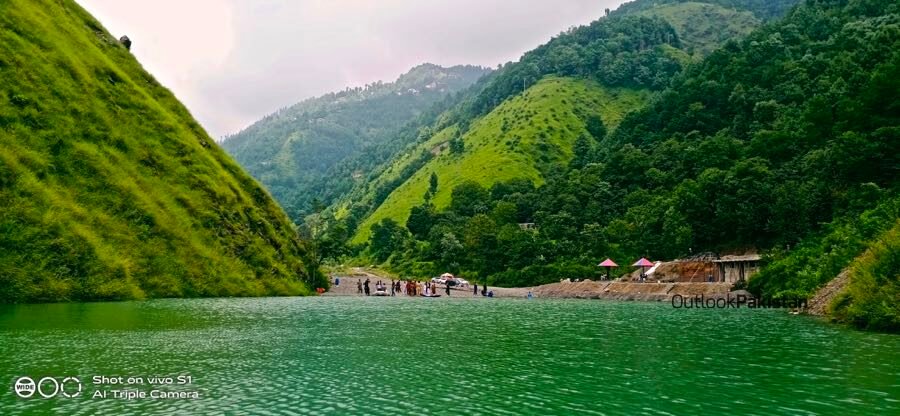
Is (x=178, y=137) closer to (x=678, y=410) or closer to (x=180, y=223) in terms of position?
(x=180, y=223)

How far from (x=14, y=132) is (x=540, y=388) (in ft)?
218

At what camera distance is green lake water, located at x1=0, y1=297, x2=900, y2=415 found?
18.7 m

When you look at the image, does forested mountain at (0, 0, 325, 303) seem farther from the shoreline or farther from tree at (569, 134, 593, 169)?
tree at (569, 134, 593, 169)

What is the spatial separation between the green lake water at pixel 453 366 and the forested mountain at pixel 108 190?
1647cm

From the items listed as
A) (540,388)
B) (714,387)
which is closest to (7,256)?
(540,388)

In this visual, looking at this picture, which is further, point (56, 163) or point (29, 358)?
point (56, 163)

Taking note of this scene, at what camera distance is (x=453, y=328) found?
139 feet

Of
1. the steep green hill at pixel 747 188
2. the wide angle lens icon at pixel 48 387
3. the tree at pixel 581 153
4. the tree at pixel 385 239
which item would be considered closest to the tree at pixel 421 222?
the steep green hill at pixel 747 188

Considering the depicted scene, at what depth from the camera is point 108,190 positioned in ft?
230

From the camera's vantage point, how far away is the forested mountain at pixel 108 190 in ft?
192

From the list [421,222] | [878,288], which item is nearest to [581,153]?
[421,222]

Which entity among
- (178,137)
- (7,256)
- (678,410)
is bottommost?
(678,410)

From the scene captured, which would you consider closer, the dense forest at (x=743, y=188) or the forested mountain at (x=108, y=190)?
the forested mountain at (x=108, y=190)

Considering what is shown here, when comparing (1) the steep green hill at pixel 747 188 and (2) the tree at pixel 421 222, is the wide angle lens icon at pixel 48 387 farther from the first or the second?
(2) the tree at pixel 421 222
